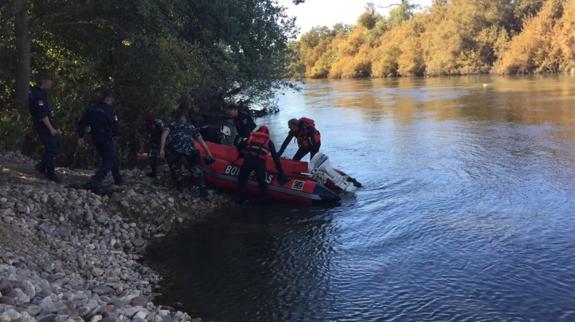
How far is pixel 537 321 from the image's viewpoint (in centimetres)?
568

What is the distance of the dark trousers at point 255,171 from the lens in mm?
9711

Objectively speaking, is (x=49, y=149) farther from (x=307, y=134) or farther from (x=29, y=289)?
(x=307, y=134)

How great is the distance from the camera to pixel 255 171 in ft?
32.4

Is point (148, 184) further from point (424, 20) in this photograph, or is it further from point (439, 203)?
point (424, 20)

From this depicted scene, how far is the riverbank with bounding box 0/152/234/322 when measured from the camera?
4742 mm

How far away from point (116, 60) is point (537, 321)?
9676 millimetres

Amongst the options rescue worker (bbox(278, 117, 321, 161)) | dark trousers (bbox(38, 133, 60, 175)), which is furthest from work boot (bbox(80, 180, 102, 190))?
rescue worker (bbox(278, 117, 321, 161))

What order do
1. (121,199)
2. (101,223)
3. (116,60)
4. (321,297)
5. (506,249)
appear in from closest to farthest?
(321,297) < (506,249) < (101,223) < (121,199) < (116,60)

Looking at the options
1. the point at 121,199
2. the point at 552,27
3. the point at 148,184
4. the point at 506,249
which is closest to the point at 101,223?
the point at 121,199

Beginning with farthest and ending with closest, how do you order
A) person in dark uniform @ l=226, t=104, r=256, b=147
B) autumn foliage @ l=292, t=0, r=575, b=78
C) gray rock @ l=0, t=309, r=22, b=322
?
autumn foliage @ l=292, t=0, r=575, b=78, person in dark uniform @ l=226, t=104, r=256, b=147, gray rock @ l=0, t=309, r=22, b=322

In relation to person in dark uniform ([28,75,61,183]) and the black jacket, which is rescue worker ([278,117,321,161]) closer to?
the black jacket

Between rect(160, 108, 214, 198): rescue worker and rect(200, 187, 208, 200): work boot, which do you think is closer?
rect(160, 108, 214, 198): rescue worker

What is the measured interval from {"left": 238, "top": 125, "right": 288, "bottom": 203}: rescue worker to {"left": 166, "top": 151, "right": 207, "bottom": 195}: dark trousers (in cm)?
70

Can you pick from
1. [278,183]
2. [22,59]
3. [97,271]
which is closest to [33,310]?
[97,271]
